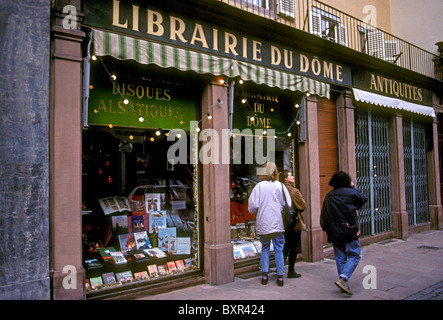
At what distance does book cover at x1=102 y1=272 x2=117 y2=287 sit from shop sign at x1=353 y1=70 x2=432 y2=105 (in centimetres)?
773

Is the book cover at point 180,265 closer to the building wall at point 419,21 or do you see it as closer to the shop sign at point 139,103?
the shop sign at point 139,103

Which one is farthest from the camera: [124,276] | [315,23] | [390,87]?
[390,87]

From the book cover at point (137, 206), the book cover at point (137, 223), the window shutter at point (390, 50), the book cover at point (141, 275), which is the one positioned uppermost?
the window shutter at point (390, 50)

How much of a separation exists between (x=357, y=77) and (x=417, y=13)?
7.38 metres

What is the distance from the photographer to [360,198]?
5.41 meters

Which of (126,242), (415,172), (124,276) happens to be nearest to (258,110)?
(126,242)

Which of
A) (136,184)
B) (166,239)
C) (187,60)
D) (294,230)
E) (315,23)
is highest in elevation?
(315,23)

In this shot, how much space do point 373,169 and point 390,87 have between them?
8.78 feet

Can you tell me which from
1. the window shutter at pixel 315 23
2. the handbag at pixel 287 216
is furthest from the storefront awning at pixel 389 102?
the handbag at pixel 287 216

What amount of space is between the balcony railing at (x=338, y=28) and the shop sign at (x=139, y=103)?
8.43 feet

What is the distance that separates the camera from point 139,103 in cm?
599

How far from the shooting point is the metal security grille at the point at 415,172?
1162 centimetres

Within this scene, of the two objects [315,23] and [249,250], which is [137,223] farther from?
[315,23]
